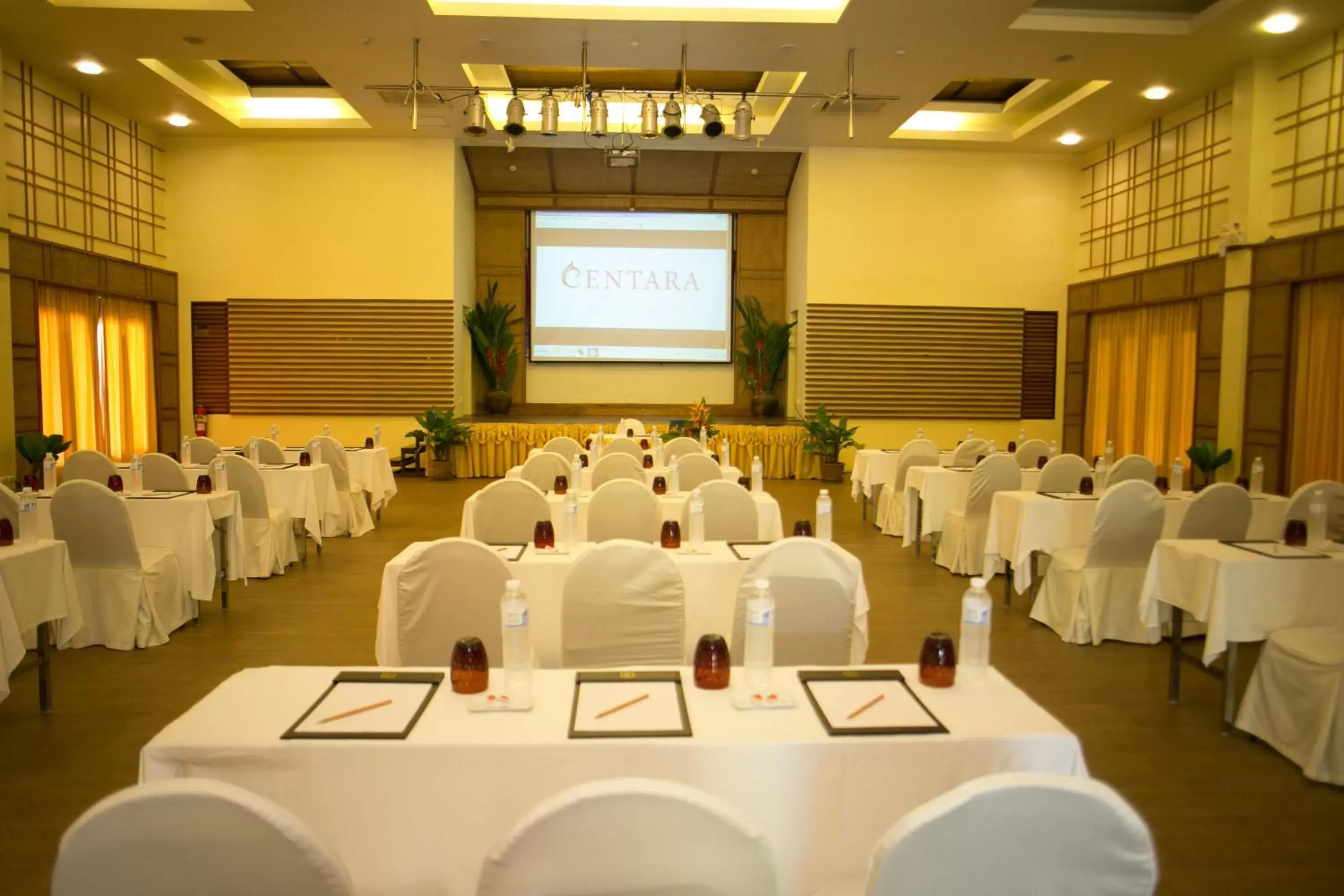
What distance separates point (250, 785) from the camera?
1.82 metres

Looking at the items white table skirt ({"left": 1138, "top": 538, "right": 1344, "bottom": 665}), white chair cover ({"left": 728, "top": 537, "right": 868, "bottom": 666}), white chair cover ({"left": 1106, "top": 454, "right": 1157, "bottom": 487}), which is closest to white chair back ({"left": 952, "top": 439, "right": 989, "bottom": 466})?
white chair cover ({"left": 1106, "top": 454, "right": 1157, "bottom": 487})

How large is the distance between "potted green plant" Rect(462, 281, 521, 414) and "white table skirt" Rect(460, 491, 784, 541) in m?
7.60

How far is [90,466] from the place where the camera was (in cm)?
637

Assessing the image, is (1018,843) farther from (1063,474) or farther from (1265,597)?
(1063,474)

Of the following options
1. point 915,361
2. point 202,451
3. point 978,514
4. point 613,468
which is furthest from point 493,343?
point 978,514

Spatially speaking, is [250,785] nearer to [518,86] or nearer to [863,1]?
[863,1]

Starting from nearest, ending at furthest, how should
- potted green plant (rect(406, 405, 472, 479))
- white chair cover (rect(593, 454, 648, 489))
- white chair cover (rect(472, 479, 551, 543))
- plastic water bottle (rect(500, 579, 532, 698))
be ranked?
plastic water bottle (rect(500, 579, 532, 698))
white chair cover (rect(472, 479, 551, 543))
white chair cover (rect(593, 454, 648, 489))
potted green plant (rect(406, 405, 472, 479))

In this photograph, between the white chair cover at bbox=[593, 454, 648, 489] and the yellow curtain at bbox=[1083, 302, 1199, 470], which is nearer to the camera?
the white chair cover at bbox=[593, 454, 648, 489]

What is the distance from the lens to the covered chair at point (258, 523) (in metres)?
6.23

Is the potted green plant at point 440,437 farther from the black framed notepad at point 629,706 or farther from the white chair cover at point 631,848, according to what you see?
the white chair cover at point 631,848

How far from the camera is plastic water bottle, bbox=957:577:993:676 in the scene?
7.27 feet

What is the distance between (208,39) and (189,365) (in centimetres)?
517

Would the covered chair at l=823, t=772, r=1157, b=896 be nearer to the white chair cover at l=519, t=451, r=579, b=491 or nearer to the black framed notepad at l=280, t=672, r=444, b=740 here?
the black framed notepad at l=280, t=672, r=444, b=740

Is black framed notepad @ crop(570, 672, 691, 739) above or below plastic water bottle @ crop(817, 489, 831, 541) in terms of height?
below
